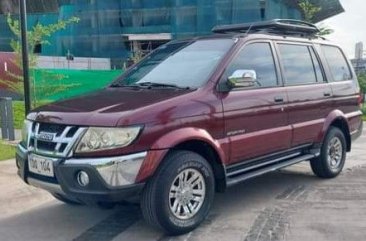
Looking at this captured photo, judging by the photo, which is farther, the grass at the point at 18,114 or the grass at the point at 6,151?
the grass at the point at 18,114

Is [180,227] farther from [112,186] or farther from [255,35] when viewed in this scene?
[255,35]

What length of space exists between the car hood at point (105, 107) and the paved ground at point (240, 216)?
1130mm

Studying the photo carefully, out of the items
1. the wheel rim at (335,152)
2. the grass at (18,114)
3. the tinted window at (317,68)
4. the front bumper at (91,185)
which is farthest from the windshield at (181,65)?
the grass at (18,114)

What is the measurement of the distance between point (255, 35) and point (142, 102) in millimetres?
1788

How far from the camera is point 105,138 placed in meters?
4.03

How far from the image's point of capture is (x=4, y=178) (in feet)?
22.1

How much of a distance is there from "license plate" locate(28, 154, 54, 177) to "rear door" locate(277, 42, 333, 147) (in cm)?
279

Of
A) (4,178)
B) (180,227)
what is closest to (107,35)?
(4,178)

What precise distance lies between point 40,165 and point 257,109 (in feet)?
7.49

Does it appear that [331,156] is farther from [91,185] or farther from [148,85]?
[91,185]

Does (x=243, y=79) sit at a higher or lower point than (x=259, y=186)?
higher

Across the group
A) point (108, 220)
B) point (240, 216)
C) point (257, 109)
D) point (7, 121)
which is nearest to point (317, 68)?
point (257, 109)

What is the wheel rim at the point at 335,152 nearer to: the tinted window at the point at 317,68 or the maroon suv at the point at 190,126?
the maroon suv at the point at 190,126

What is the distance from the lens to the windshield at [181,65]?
489cm
